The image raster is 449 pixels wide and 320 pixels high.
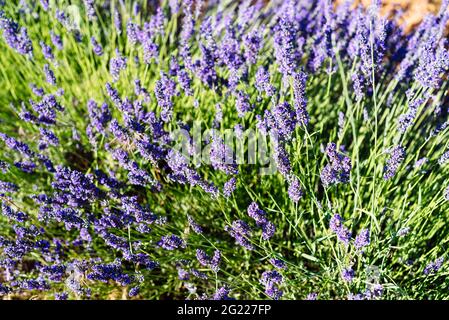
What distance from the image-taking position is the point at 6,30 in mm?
2109

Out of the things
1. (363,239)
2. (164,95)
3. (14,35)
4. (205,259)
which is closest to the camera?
(363,239)

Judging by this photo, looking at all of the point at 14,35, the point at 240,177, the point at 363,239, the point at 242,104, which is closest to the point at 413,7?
the point at 242,104

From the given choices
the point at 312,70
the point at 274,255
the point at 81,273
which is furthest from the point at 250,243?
the point at 312,70

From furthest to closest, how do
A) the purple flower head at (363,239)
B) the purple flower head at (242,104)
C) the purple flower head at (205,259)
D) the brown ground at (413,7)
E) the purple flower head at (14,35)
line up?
the brown ground at (413,7)
the purple flower head at (14,35)
the purple flower head at (242,104)
the purple flower head at (205,259)
the purple flower head at (363,239)

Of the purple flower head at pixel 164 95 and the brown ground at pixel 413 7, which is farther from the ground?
the brown ground at pixel 413 7

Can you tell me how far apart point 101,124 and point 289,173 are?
0.87 m

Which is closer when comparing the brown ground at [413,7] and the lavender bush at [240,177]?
the lavender bush at [240,177]

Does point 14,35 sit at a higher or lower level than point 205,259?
higher

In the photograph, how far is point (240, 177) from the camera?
174cm

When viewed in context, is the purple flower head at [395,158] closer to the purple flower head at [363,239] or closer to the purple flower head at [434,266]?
the purple flower head at [363,239]

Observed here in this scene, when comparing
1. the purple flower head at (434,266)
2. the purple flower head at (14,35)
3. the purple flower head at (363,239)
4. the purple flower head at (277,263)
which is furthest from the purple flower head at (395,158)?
the purple flower head at (14,35)

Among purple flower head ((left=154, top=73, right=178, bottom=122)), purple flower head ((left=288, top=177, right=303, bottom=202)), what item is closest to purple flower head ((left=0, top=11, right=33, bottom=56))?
purple flower head ((left=154, top=73, right=178, bottom=122))

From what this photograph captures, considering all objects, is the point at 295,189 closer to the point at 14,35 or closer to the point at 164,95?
the point at 164,95

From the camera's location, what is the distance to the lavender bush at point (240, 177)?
5.38 feet
